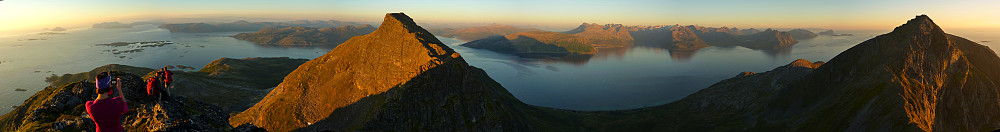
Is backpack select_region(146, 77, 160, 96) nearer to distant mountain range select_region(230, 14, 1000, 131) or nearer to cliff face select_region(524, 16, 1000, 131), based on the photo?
distant mountain range select_region(230, 14, 1000, 131)

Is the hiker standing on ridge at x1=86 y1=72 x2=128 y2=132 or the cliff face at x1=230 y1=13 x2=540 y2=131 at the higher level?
the hiker standing on ridge at x1=86 y1=72 x2=128 y2=132

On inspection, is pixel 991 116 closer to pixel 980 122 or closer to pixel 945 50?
pixel 980 122

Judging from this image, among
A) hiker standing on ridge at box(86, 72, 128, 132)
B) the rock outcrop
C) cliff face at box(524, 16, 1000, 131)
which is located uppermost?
hiker standing on ridge at box(86, 72, 128, 132)

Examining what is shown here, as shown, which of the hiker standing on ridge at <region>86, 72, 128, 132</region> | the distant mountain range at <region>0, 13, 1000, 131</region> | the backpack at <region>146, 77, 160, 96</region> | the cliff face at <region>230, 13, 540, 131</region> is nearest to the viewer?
the hiker standing on ridge at <region>86, 72, 128, 132</region>

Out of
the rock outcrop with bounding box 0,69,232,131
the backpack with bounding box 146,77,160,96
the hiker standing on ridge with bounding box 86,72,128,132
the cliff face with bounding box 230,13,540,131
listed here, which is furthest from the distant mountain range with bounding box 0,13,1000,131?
the hiker standing on ridge with bounding box 86,72,128,132

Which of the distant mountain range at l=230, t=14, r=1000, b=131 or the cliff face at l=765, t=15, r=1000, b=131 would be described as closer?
the distant mountain range at l=230, t=14, r=1000, b=131

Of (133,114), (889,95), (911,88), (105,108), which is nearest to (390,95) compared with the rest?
(133,114)

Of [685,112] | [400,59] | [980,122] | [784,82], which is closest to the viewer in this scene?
[400,59]

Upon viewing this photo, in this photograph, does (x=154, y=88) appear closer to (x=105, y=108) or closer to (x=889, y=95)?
(x=105, y=108)

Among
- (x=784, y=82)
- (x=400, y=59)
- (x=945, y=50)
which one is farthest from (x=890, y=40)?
(x=400, y=59)
